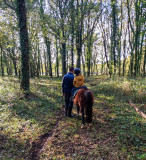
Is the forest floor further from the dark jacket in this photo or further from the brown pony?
the dark jacket

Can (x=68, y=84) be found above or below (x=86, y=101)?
above

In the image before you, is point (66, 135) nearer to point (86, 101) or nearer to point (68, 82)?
point (86, 101)

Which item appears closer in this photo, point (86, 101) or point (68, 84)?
point (86, 101)

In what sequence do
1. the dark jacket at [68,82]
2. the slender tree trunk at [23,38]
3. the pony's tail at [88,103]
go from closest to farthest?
the pony's tail at [88,103] < the dark jacket at [68,82] < the slender tree trunk at [23,38]

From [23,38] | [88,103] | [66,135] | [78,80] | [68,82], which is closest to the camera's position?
[66,135]

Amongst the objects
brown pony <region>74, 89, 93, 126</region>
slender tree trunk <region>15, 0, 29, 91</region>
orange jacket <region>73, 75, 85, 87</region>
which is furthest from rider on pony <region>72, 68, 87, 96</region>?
slender tree trunk <region>15, 0, 29, 91</region>

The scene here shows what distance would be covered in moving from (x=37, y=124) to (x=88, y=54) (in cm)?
2483

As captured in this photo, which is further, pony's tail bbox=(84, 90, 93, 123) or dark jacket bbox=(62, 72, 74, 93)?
dark jacket bbox=(62, 72, 74, 93)

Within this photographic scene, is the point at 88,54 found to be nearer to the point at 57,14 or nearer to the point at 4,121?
the point at 57,14

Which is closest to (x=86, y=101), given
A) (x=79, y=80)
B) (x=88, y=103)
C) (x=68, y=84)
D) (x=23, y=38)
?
(x=88, y=103)

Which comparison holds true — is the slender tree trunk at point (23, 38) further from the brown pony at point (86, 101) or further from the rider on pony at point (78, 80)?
the brown pony at point (86, 101)

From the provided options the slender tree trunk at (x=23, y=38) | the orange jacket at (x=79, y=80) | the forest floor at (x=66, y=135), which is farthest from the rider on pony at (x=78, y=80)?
the slender tree trunk at (x=23, y=38)

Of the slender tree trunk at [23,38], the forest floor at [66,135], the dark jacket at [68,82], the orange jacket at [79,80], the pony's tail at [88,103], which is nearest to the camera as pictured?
the forest floor at [66,135]

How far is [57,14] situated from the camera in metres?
16.2
